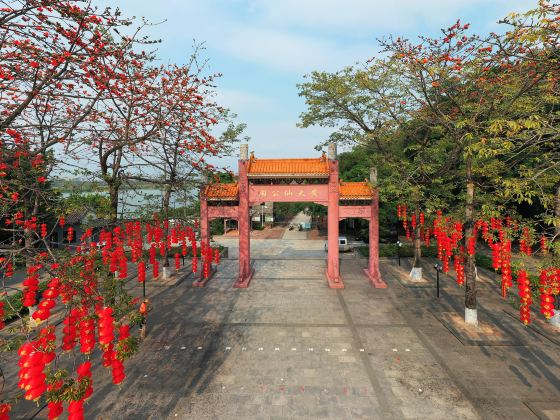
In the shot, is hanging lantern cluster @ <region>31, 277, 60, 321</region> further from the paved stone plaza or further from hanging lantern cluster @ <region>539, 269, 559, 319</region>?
hanging lantern cluster @ <region>539, 269, 559, 319</region>

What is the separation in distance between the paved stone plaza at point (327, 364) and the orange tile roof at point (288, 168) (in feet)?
19.0

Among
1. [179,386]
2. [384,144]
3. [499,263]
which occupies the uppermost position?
[384,144]

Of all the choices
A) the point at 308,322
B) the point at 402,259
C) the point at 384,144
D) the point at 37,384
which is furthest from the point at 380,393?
the point at 402,259

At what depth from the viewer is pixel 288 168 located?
14711mm

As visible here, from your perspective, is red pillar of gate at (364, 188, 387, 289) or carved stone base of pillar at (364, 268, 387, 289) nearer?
carved stone base of pillar at (364, 268, 387, 289)

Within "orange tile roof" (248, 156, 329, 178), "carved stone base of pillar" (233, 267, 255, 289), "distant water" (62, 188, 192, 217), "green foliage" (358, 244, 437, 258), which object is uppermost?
"orange tile roof" (248, 156, 329, 178)

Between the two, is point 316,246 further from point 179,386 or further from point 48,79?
point 48,79

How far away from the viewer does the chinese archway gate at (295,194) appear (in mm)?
14203

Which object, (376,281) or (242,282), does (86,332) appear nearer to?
(242,282)

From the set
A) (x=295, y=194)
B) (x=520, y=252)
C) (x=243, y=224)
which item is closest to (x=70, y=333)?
(x=520, y=252)

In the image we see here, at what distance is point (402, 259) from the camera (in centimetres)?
1991

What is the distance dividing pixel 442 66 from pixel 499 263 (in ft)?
19.7

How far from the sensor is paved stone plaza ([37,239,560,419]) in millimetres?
6535

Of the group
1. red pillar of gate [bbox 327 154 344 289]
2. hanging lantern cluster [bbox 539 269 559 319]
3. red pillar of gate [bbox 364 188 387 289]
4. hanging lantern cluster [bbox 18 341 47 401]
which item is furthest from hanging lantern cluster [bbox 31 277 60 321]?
red pillar of gate [bbox 364 188 387 289]
